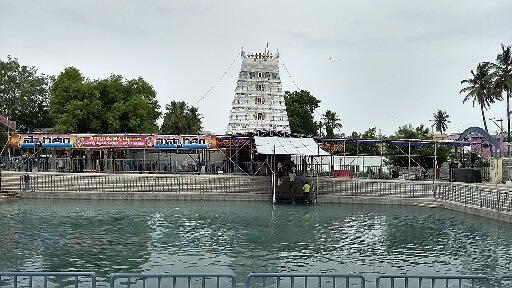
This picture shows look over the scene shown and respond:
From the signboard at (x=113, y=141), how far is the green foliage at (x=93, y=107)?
1384 cm

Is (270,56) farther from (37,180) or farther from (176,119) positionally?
(37,180)

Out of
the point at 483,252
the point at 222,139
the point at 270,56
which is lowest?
the point at 483,252

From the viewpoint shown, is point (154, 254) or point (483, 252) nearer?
point (154, 254)

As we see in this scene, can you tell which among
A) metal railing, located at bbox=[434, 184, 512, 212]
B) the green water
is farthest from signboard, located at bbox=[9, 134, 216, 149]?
metal railing, located at bbox=[434, 184, 512, 212]

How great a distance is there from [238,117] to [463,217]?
35908mm

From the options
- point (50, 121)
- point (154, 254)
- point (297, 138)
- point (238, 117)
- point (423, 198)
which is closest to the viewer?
point (154, 254)

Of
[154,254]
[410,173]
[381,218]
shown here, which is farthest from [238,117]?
[154,254]

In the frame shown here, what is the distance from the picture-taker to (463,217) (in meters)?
31.4

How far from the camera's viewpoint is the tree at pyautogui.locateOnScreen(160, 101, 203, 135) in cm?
7688

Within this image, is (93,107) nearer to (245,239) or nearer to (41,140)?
(41,140)

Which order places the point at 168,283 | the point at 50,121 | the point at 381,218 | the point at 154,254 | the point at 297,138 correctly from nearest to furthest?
the point at 168,283
the point at 154,254
the point at 381,218
the point at 297,138
the point at 50,121

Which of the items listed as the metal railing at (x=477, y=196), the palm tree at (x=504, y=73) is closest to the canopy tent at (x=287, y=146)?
the metal railing at (x=477, y=196)

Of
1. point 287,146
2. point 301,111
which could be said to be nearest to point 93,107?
point 287,146

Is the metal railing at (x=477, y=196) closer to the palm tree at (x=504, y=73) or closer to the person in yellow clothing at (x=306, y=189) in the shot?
the person in yellow clothing at (x=306, y=189)
